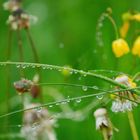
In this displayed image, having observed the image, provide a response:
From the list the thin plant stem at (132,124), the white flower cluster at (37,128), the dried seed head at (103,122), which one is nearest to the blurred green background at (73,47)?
the white flower cluster at (37,128)

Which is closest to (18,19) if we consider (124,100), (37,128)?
(37,128)

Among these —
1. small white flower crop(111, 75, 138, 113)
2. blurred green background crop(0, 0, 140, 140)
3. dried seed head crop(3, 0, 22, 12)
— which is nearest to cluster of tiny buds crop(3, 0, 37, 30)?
dried seed head crop(3, 0, 22, 12)

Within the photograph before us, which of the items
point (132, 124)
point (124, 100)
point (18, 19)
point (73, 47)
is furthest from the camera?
point (73, 47)

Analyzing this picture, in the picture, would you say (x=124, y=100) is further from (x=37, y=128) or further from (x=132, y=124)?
(x=37, y=128)

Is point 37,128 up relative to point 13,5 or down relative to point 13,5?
down

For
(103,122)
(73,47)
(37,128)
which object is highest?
(73,47)

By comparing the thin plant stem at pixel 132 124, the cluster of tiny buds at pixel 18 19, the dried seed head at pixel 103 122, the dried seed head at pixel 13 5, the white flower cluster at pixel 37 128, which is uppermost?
the dried seed head at pixel 13 5

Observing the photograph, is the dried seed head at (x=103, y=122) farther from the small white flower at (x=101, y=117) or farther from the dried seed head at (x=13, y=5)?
the dried seed head at (x=13, y=5)

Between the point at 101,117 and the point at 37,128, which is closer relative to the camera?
the point at 101,117
